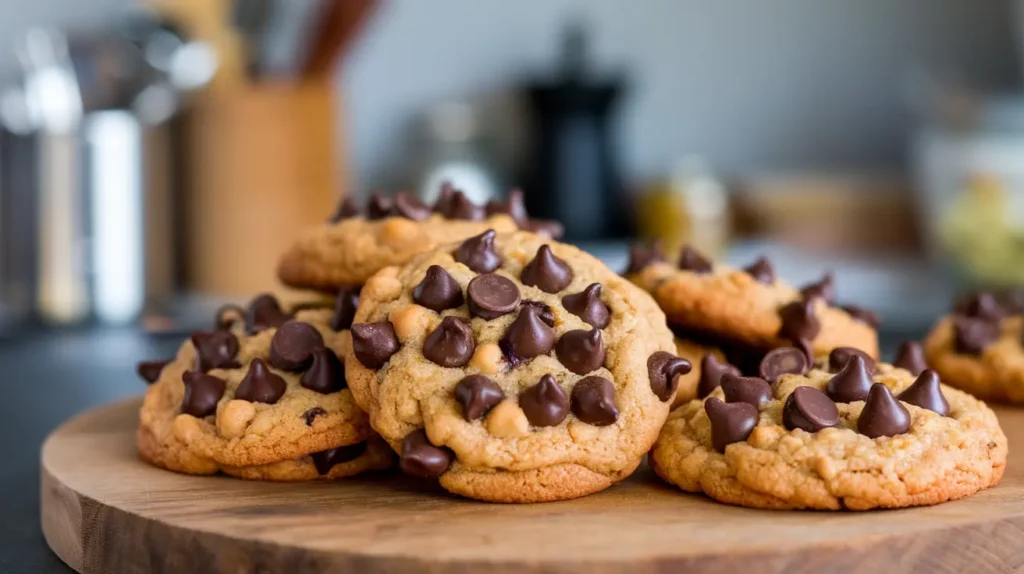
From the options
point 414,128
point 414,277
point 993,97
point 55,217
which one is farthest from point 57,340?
point 993,97

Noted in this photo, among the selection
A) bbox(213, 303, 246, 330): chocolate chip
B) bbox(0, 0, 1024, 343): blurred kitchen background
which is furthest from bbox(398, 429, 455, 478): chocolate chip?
bbox(0, 0, 1024, 343): blurred kitchen background

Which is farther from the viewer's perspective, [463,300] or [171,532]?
[463,300]

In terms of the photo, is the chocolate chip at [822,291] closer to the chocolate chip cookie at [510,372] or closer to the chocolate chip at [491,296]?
the chocolate chip cookie at [510,372]

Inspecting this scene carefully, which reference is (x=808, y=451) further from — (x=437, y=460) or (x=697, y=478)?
(x=437, y=460)

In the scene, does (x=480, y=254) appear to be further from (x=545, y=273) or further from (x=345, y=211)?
(x=345, y=211)

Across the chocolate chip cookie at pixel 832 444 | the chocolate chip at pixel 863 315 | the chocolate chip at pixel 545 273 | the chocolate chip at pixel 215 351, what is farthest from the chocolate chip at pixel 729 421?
the chocolate chip at pixel 215 351

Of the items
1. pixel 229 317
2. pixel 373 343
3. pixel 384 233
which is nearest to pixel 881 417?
pixel 373 343

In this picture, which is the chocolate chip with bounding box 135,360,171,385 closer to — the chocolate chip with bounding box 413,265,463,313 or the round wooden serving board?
the round wooden serving board
